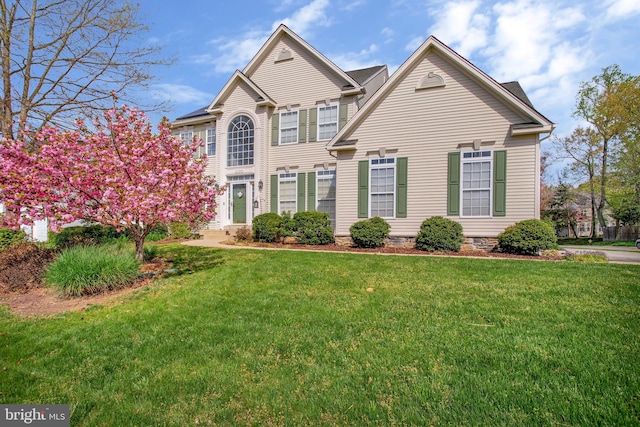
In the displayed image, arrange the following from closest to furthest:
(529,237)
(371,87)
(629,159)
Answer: (529,237)
(371,87)
(629,159)

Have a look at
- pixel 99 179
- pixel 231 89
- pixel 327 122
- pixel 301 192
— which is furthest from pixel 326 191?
pixel 99 179

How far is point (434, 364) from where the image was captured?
3.04 meters

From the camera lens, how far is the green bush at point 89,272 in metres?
5.75

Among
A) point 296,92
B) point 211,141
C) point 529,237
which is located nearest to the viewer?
point 529,237

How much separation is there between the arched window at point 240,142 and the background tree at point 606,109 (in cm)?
2545

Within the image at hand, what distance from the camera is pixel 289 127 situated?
15312mm

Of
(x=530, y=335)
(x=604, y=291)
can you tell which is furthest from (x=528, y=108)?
(x=530, y=335)

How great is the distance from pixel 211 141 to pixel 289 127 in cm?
496

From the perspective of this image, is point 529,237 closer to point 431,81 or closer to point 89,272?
point 431,81

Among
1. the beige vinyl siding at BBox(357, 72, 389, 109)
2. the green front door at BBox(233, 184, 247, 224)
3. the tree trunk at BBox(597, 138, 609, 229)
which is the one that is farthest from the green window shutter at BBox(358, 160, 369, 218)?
the tree trunk at BBox(597, 138, 609, 229)

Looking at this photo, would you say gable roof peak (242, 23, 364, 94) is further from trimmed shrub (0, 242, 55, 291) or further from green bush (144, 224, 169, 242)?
trimmed shrub (0, 242, 55, 291)

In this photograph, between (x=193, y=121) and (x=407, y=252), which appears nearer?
(x=407, y=252)

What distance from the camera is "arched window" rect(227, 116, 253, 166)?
15.7 m

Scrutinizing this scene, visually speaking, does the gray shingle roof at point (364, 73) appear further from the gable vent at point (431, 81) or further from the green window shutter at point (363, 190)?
the green window shutter at point (363, 190)
